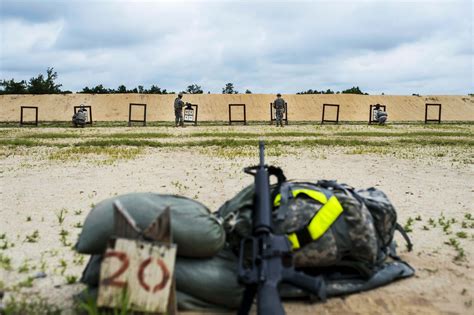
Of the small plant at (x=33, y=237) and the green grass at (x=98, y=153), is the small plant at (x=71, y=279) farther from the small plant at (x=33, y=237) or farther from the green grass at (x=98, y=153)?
the green grass at (x=98, y=153)

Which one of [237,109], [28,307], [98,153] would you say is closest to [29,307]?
[28,307]

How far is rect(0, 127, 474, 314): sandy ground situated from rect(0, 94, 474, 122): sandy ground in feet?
142

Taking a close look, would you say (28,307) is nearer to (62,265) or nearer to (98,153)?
(62,265)

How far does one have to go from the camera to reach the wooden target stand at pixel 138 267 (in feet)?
10.4

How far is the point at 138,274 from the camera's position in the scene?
3.18m

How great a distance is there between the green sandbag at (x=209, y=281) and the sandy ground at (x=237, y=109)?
53.3 metres

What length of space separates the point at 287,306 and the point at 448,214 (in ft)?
13.9

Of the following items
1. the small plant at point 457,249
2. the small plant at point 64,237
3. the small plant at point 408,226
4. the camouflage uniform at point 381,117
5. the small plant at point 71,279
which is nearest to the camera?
the small plant at point 71,279

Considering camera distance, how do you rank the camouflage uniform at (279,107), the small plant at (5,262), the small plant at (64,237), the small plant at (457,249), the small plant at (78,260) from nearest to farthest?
1. the small plant at (5,262)
2. the small plant at (78,260)
3. the small plant at (457,249)
4. the small plant at (64,237)
5. the camouflage uniform at (279,107)

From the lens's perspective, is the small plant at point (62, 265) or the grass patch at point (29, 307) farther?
the small plant at point (62, 265)

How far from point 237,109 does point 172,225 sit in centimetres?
6036

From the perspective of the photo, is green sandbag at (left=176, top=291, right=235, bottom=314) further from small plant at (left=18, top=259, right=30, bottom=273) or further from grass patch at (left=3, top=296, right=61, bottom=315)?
small plant at (left=18, top=259, right=30, bottom=273)

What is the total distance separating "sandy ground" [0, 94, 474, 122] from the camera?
58.5 m

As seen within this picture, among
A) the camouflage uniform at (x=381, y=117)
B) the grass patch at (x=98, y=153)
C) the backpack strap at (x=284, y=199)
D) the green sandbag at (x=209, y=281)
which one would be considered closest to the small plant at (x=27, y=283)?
the green sandbag at (x=209, y=281)
